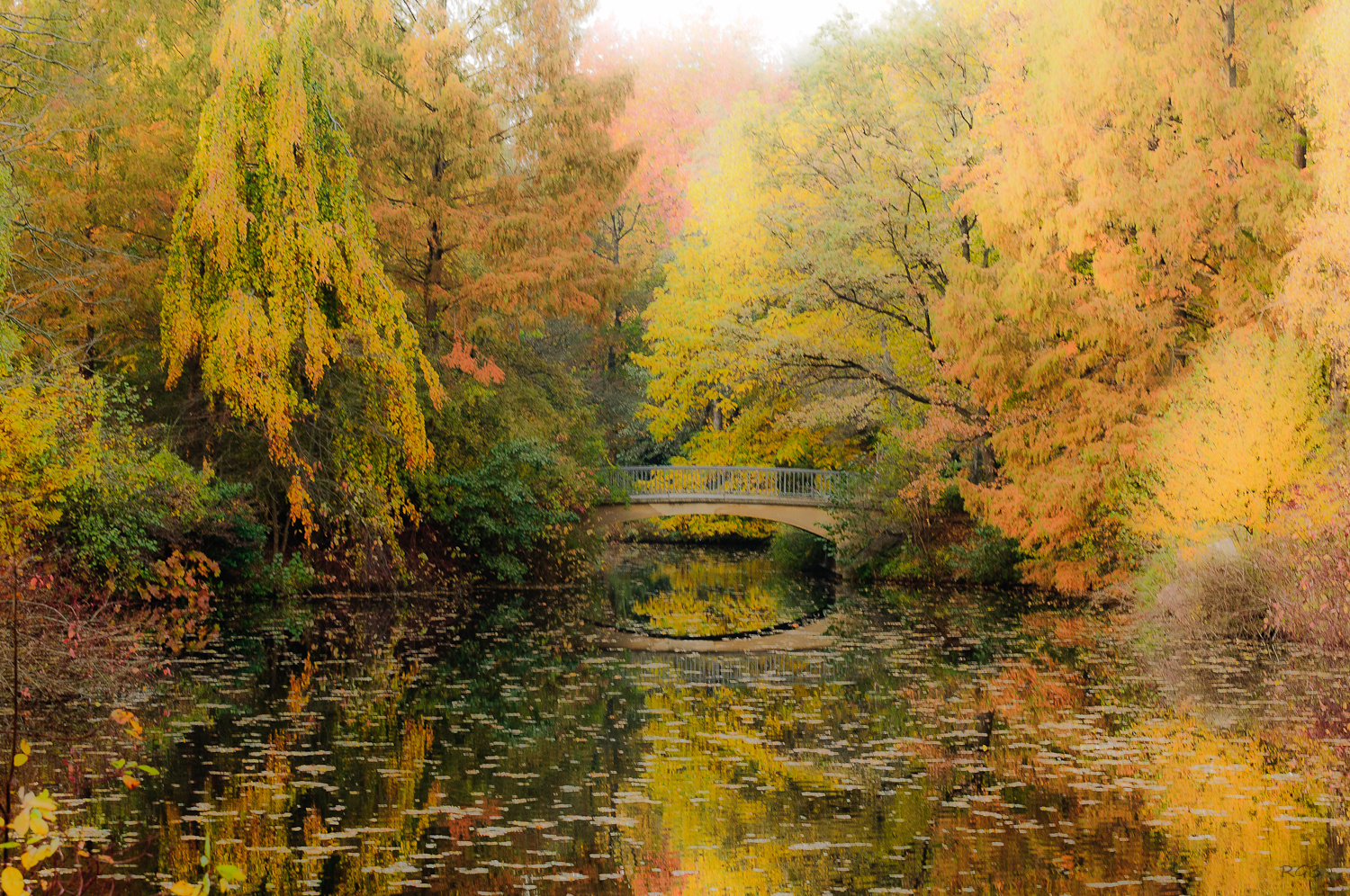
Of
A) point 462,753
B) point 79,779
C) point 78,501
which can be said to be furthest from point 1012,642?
point 79,779

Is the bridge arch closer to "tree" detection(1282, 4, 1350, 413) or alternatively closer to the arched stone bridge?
the arched stone bridge

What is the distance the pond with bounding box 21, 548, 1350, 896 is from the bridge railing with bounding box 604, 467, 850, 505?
14722 mm

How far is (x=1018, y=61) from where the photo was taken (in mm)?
22250

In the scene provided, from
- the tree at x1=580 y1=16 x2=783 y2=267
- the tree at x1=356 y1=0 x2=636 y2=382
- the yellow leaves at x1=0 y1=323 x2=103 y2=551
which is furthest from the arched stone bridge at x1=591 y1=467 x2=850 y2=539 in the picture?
the yellow leaves at x1=0 y1=323 x2=103 y2=551

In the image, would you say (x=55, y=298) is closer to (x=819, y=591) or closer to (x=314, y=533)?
(x=314, y=533)

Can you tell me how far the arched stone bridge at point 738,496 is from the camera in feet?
102

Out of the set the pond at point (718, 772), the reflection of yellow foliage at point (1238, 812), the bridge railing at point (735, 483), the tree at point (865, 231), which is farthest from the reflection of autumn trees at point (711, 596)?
the reflection of yellow foliage at point (1238, 812)

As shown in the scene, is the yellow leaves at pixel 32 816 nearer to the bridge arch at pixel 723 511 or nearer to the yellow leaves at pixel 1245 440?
the yellow leaves at pixel 1245 440

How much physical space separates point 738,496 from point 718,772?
891 inches

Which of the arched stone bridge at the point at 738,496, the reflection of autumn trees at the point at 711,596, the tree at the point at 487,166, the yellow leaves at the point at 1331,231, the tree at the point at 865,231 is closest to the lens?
the yellow leaves at the point at 1331,231

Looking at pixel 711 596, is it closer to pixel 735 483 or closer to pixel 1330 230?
pixel 735 483

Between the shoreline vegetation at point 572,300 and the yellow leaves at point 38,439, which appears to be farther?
the shoreline vegetation at point 572,300

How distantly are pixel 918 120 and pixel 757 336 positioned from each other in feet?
15.7

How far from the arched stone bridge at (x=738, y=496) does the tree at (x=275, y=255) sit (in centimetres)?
1145
